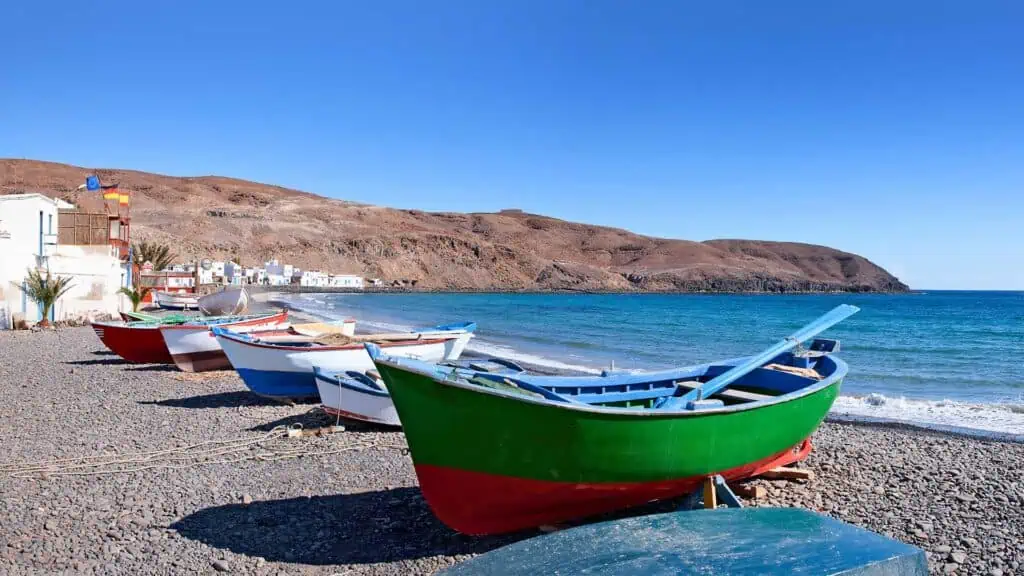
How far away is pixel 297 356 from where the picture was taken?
1140 centimetres

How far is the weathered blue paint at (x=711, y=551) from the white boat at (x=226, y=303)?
26125 millimetres

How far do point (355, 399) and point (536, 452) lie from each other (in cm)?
485

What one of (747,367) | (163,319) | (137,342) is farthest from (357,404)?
(163,319)

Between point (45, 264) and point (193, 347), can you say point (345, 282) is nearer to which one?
point (45, 264)

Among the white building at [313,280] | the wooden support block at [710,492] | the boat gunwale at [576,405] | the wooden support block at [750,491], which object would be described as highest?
the white building at [313,280]

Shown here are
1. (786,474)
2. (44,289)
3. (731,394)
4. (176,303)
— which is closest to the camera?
(786,474)

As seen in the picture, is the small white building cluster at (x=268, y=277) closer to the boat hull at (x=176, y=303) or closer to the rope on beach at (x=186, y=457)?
the boat hull at (x=176, y=303)

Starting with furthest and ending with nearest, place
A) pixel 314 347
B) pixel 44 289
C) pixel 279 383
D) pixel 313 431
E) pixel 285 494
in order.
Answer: pixel 44 289, pixel 279 383, pixel 314 347, pixel 313 431, pixel 285 494

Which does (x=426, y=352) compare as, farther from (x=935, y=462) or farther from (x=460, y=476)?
(x=935, y=462)

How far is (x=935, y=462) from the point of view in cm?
859

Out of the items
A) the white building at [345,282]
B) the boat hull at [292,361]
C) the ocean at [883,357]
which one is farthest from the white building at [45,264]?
the white building at [345,282]

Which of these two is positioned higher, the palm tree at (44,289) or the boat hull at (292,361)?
the palm tree at (44,289)

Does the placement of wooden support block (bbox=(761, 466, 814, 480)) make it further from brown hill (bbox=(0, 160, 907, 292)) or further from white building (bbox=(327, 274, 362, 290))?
white building (bbox=(327, 274, 362, 290))

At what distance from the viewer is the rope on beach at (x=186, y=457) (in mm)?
7652
